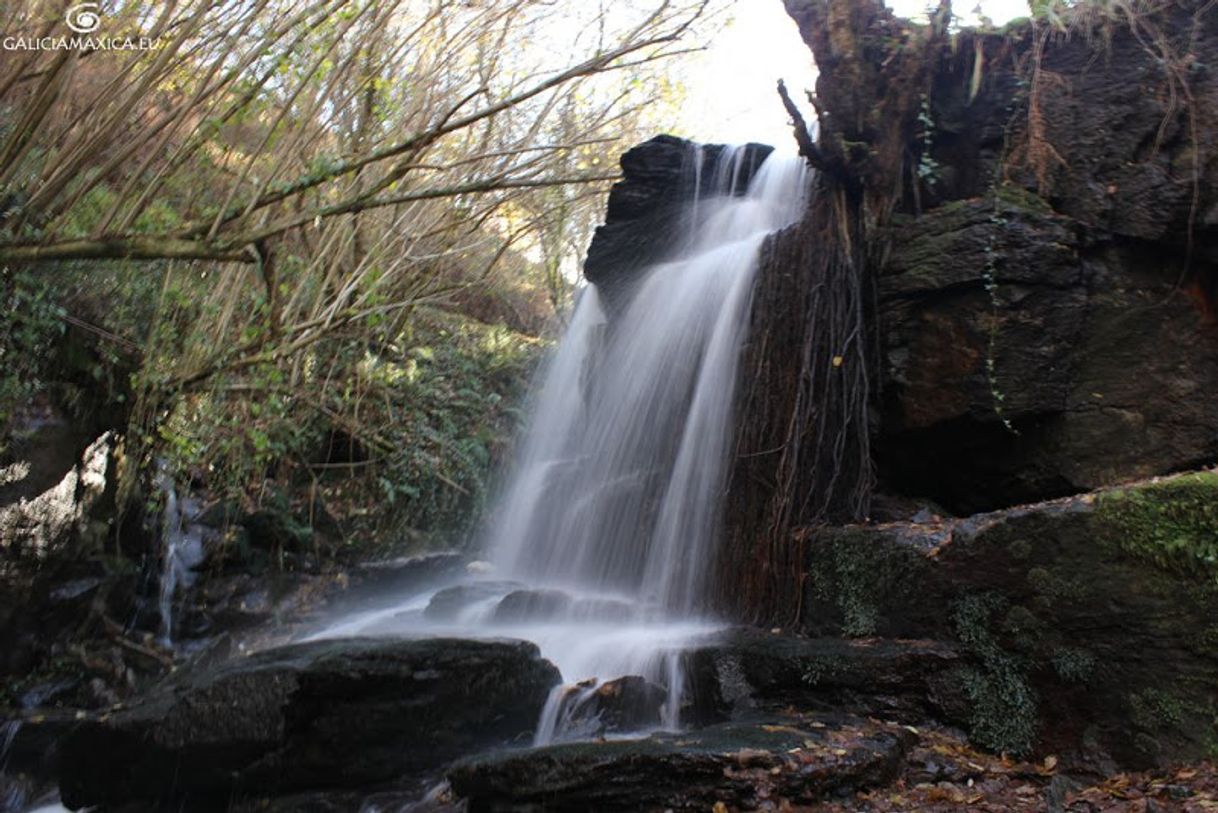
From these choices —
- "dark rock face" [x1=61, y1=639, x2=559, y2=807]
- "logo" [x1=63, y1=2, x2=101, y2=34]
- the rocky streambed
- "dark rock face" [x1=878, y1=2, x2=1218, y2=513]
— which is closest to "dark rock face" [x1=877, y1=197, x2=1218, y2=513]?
"dark rock face" [x1=878, y1=2, x2=1218, y2=513]

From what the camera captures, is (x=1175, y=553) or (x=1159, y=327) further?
(x=1159, y=327)

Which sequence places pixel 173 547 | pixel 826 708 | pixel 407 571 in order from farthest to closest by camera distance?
pixel 407 571
pixel 173 547
pixel 826 708

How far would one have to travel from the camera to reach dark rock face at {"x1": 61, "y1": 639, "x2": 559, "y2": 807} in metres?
4.66

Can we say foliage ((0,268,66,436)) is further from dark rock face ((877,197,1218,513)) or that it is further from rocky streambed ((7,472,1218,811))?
dark rock face ((877,197,1218,513))

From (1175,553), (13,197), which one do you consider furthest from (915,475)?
(13,197)

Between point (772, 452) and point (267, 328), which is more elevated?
point (267, 328)

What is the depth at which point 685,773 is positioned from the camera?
12.4 feet

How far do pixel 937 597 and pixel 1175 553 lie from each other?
1.34 m

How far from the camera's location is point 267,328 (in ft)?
22.7

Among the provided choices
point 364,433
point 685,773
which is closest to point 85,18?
point 364,433

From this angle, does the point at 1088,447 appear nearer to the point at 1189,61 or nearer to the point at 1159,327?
the point at 1159,327

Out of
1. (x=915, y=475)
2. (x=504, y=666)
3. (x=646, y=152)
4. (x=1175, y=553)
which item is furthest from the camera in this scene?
(x=646, y=152)

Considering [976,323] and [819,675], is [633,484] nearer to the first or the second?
[976,323]

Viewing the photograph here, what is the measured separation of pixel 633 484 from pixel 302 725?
14.4 feet
